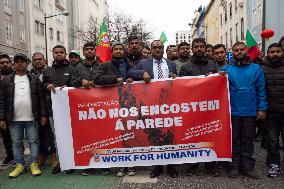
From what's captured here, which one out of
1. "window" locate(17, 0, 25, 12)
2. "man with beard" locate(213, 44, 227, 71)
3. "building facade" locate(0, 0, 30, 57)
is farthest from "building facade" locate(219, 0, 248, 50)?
"man with beard" locate(213, 44, 227, 71)

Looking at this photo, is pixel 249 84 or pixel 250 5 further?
pixel 250 5

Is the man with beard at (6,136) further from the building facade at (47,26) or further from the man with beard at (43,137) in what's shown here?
the building facade at (47,26)

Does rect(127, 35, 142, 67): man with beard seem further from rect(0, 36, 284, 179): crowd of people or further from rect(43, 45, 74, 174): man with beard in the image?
rect(43, 45, 74, 174): man with beard

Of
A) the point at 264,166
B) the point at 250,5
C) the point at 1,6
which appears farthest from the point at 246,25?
the point at 264,166

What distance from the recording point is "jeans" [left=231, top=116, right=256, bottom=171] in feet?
18.0

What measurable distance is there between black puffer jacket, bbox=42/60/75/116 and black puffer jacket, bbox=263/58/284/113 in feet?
9.69

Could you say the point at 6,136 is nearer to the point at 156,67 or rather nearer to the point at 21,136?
the point at 21,136

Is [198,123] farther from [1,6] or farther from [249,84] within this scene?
[1,6]

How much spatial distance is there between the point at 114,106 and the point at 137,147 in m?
0.70

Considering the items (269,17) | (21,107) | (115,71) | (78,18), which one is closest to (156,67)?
(115,71)

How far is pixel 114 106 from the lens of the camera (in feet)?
19.0

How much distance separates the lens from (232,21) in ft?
119

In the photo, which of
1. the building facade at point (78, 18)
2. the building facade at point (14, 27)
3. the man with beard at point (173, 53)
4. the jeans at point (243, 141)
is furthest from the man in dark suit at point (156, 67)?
the building facade at point (78, 18)

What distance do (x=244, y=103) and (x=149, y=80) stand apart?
1.38 metres
